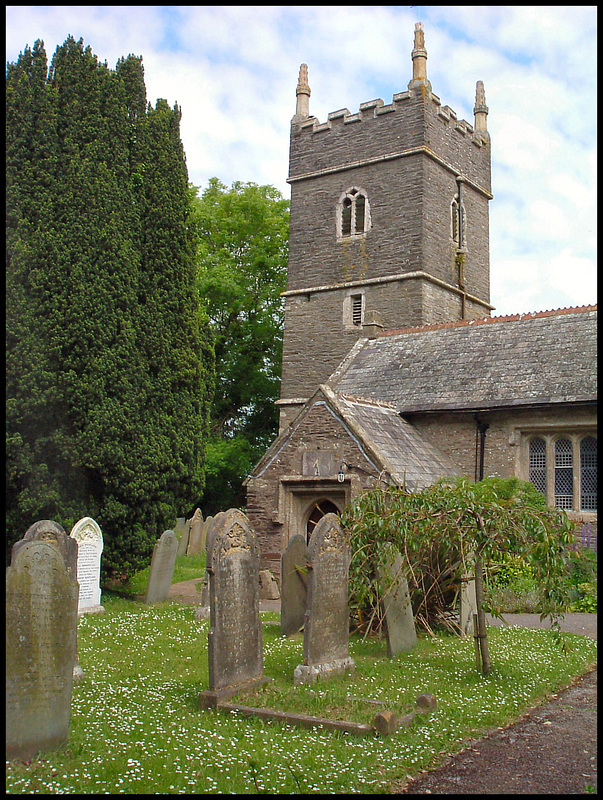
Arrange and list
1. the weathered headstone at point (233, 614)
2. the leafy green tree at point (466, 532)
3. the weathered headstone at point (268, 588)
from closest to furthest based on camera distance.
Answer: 1. the weathered headstone at point (233, 614)
2. the leafy green tree at point (466, 532)
3. the weathered headstone at point (268, 588)

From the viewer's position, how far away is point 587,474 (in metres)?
15.8

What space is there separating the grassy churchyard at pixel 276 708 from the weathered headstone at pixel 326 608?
0.19 meters

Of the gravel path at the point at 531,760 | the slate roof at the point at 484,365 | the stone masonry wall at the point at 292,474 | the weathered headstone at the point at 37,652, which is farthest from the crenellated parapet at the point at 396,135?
the weathered headstone at the point at 37,652

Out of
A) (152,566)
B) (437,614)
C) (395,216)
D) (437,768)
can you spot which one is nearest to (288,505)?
(152,566)

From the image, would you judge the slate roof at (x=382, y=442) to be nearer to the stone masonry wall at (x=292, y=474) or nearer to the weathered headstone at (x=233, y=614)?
the stone masonry wall at (x=292, y=474)

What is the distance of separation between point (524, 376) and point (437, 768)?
12208mm

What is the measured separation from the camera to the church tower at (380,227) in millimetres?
24984

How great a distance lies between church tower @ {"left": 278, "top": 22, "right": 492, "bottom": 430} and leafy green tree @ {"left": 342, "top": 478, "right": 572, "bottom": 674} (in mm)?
15881

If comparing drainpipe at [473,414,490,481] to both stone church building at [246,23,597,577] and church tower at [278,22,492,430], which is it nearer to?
stone church building at [246,23,597,577]

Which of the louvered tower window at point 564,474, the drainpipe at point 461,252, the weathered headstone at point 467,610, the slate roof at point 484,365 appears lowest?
the weathered headstone at point 467,610

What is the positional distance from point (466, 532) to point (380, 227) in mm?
19093

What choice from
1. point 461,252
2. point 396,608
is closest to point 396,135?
point 461,252

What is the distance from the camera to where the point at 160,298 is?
14.7 metres

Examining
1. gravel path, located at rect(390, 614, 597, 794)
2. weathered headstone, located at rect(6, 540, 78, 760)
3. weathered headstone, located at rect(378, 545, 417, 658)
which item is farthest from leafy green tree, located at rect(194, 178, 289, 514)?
weathered headstone, located at rect(6, 540, 78, 760)
